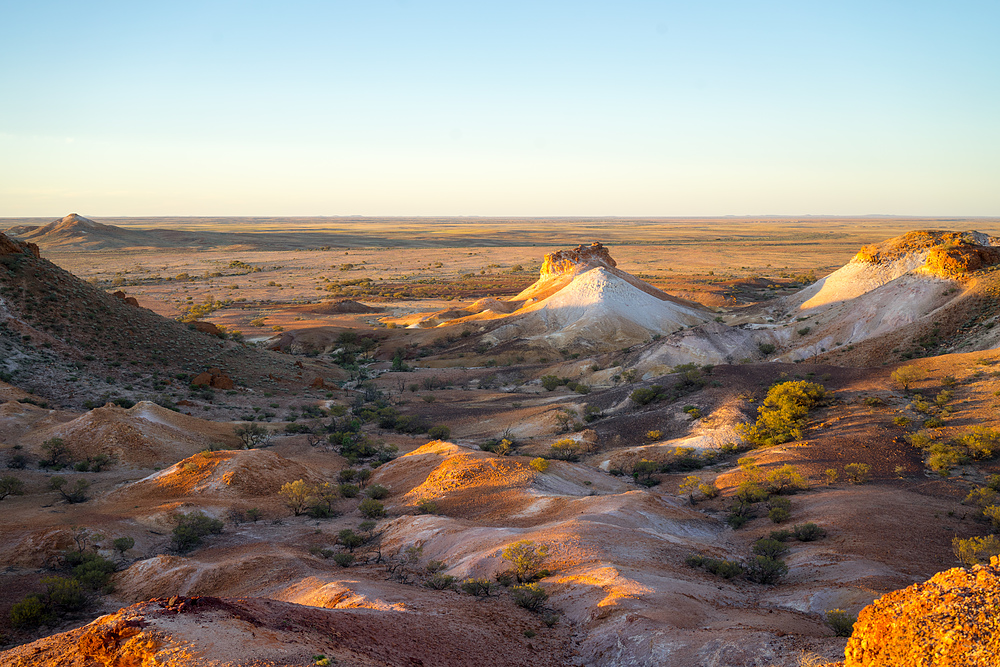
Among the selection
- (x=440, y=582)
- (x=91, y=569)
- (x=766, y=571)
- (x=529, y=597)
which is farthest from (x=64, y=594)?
(x=766, y=571)

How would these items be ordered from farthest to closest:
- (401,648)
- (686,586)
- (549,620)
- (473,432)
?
(473,432) < (686,586) < (549,620) < (401,648)

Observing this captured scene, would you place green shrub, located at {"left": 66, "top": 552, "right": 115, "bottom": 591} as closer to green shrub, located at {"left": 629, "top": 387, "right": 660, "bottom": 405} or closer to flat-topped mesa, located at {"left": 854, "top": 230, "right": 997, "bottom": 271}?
green shrub, located at {"left": 629, "top": 387, "right": 660, "bottom": 405}

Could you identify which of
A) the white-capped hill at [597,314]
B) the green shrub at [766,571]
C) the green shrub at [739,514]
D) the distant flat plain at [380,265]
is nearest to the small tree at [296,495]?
the green shrub at [739,514]

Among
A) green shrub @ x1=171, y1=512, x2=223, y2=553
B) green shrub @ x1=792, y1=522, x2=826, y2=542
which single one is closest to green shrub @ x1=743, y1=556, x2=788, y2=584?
green shrub @ x1=792, y1=522, x2=826, y2=542

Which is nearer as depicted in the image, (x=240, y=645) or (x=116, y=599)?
(x=240, y=645)

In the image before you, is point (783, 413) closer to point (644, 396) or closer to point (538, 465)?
point (644, 396)

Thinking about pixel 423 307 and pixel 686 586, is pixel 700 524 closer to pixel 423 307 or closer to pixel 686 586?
pixel 686 586

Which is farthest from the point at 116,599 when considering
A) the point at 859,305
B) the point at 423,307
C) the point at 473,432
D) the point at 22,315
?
the point at 423,307
